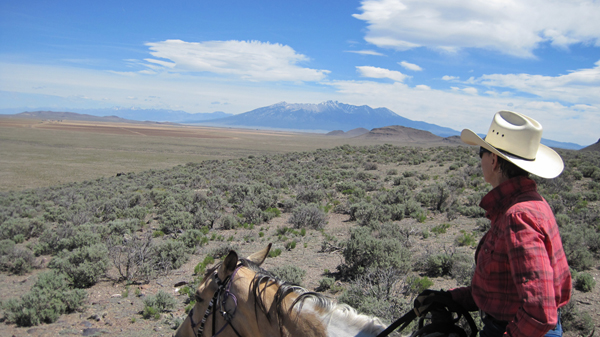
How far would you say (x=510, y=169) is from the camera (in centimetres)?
171

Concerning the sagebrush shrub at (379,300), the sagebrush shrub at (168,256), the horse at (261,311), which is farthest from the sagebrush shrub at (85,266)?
the horse at (261,311)

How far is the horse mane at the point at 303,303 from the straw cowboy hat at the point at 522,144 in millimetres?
1131

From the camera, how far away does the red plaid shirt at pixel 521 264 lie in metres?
1.34

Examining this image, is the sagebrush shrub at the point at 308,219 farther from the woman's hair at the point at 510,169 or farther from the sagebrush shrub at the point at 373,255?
the woman's hair at the point at 510,169

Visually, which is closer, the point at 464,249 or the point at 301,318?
the point at 301,318

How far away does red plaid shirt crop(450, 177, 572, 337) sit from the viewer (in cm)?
134

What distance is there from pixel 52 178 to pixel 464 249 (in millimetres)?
29651

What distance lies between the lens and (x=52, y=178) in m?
25.8

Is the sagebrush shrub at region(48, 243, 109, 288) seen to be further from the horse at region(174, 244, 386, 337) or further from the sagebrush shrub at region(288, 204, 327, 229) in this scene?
the horse at region(174, 244, 386, 337)

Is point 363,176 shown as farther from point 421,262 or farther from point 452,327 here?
point 452,327

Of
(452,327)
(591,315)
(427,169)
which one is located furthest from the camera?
(427,169)

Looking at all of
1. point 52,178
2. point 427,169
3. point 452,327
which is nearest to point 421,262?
point 452,327

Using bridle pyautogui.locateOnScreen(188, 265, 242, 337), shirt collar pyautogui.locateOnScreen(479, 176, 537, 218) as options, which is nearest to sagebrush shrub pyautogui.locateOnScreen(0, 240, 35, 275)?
bridle pyautogui.locateOnScreen(188, 265, 242, 337)

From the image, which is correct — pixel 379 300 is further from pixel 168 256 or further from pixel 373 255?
pixel 168 256
